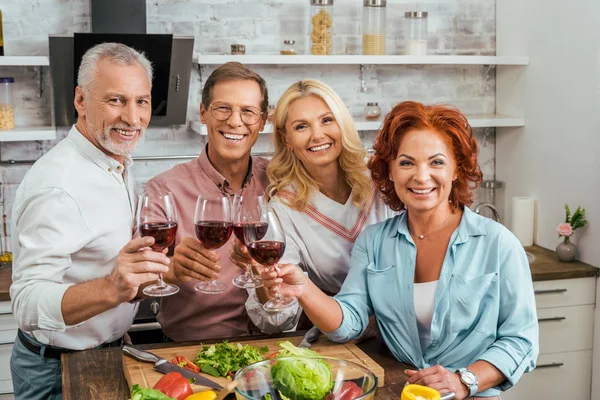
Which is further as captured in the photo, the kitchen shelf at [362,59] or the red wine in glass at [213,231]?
the kitchen shelf at [362,59]

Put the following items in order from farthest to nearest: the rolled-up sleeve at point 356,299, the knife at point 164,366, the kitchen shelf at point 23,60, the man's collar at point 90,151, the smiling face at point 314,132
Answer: the kitchen shelf at point 23,60 < the smiling face at point 314,132 < the man's collar at point 90,151 < the rolled-up sleeve at point 356,299 < the knife at point 164,366

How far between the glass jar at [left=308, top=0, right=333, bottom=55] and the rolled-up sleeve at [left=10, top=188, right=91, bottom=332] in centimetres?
221

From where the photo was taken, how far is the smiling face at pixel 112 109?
219 centimetres

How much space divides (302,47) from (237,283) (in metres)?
2.46

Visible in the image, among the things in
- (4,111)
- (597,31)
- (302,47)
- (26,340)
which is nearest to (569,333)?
(597,31)

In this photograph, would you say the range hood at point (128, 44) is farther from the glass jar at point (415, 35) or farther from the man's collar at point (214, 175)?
the man's collar at point (214, 175)

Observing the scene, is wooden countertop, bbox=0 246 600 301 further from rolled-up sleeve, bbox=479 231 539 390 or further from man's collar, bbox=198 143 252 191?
rolled-up sleeve, bbox=479 231 539 390

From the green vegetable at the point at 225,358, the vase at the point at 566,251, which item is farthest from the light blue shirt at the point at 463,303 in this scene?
the vase at the point at 566,251

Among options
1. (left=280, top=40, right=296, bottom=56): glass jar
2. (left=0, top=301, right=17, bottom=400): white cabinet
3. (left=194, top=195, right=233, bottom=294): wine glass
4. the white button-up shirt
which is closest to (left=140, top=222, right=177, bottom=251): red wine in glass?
(left=194, top=195, right=233, bottom=294): wine glass

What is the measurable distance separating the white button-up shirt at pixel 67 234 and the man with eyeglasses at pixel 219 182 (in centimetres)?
24

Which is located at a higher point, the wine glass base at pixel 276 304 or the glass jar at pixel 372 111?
the glass jar at pixel 372 111

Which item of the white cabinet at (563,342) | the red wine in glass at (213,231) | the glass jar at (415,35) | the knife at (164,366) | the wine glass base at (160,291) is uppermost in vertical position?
the glass jar at (415,35)

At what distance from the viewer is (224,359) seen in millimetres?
1879

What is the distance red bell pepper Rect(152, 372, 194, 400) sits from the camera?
1669 mm
